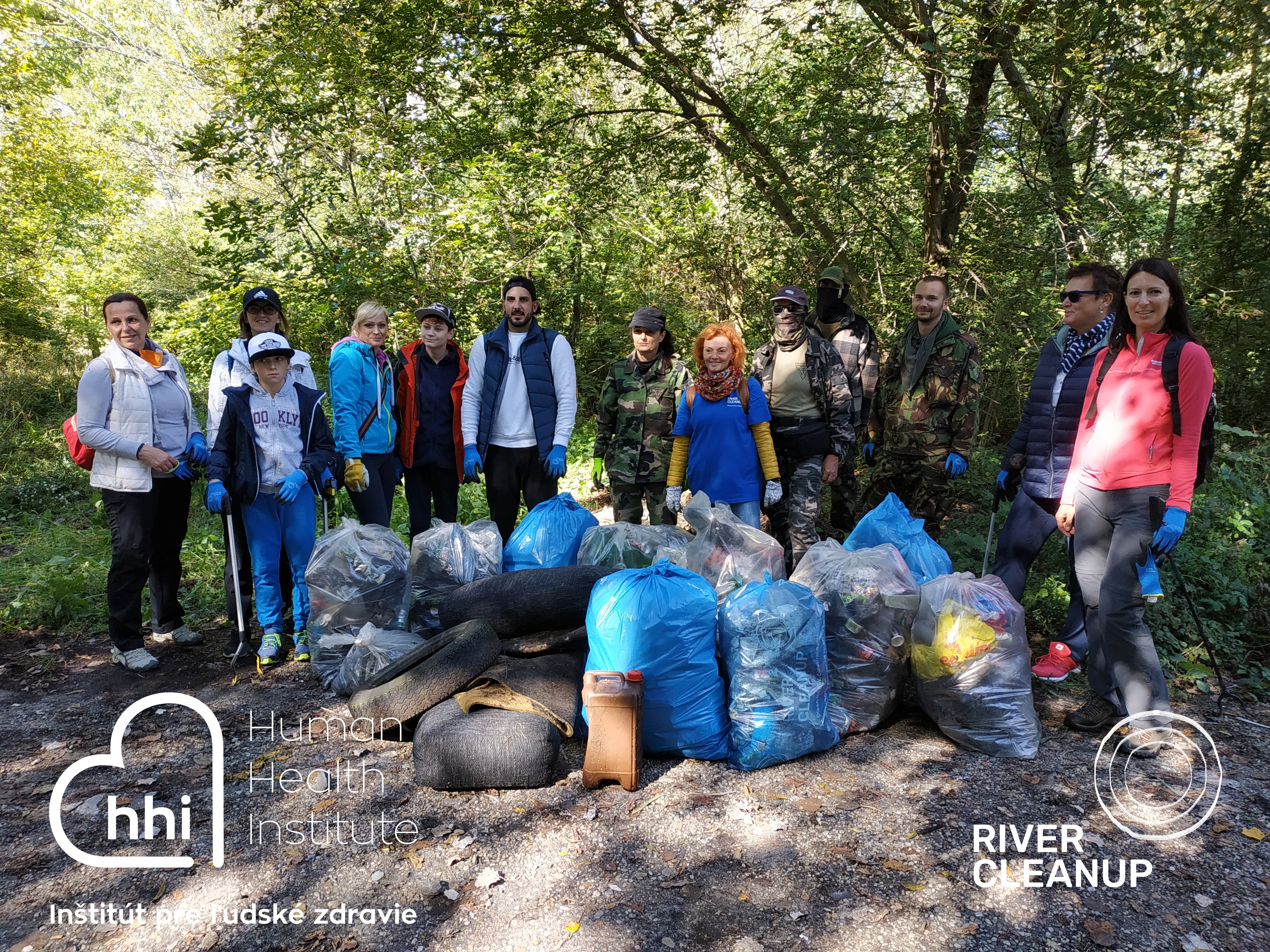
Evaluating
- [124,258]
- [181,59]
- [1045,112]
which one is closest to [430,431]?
[1045,112]

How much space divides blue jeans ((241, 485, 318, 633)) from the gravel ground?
33.5 inches

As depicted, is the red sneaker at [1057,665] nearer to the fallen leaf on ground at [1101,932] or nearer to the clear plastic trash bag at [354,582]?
the fallen leaf on ground at [1101,932]

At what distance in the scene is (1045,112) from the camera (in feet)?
18.5

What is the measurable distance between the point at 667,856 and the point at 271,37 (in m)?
7.70

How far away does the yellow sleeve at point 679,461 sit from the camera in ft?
15.1

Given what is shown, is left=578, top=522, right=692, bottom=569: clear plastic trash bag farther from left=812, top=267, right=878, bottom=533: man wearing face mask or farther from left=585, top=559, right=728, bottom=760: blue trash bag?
left=812, top=267, right=878, bottom=533: man wearing face mask

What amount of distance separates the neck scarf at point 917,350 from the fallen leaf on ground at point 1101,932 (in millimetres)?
3009

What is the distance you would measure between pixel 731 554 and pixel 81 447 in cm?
337

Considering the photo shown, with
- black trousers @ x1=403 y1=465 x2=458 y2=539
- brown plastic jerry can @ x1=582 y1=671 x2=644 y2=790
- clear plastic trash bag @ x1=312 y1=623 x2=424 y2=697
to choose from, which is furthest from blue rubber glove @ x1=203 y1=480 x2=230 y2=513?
brown plastic jerry can @ x1=582 y1=671 x2=644 y2=790

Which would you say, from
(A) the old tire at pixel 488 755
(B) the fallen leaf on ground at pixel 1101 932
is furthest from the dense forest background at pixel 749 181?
(A) the old tire at pixel 488 755

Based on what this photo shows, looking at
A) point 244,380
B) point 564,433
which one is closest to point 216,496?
point 244,380

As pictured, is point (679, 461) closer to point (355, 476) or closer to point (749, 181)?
point (355, 476)

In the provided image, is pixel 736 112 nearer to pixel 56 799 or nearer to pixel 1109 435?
pixel 1109 435

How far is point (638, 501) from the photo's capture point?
4891 millimetres
